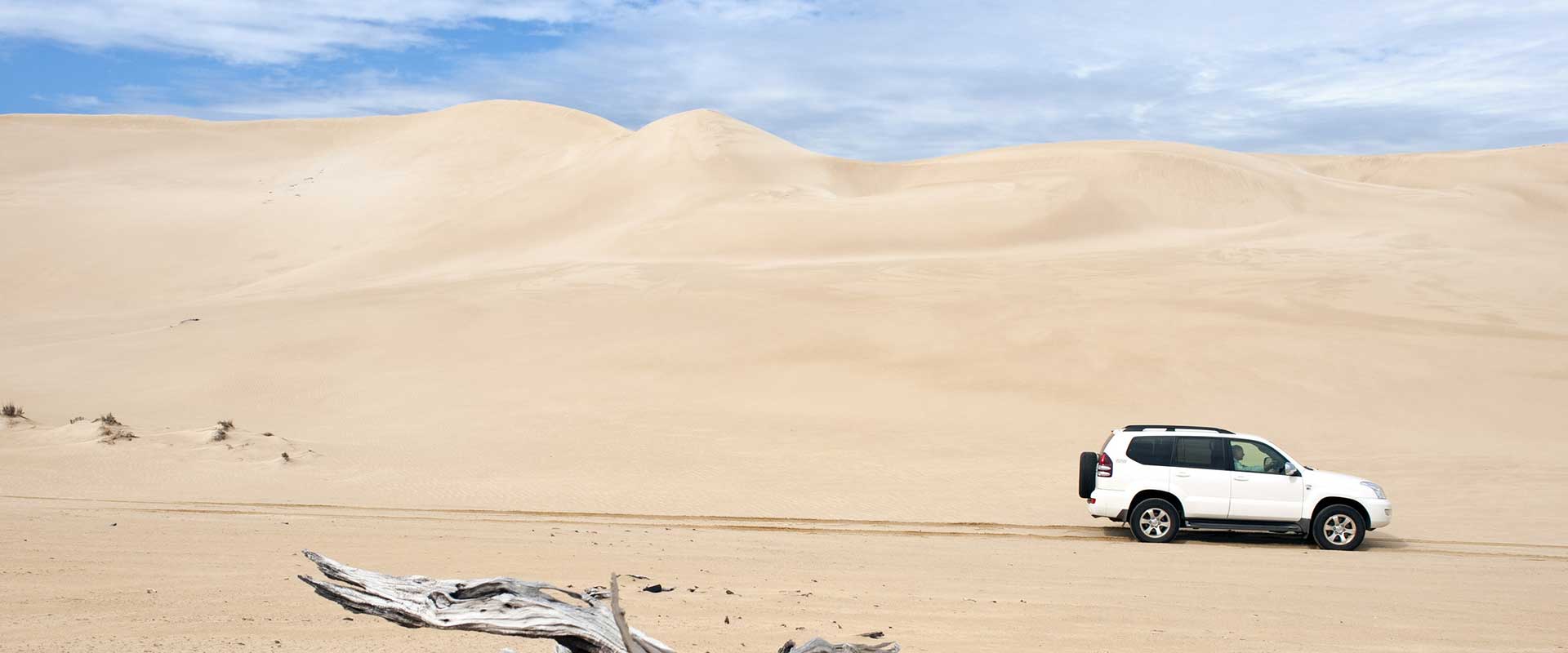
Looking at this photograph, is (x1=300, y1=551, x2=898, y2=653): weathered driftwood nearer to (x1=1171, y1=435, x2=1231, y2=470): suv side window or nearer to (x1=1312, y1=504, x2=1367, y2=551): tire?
(x1=1171, y1=435, x2=1231, y2=470): suv side window

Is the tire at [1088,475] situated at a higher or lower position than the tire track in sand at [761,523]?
higher

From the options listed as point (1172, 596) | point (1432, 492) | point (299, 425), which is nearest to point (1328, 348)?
point (1432, 492)

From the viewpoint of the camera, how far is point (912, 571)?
34.7ft

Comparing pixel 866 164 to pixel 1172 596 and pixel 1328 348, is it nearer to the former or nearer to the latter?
pixel 1328 348

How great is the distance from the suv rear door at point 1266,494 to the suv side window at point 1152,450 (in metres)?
0.70

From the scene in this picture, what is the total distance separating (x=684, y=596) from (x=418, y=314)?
2334cm

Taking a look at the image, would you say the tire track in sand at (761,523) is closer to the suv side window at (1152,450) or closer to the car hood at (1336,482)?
the car hood at (1336,482)

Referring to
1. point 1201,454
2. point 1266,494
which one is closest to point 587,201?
point 1201,454

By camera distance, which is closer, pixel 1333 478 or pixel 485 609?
pixel 485 609

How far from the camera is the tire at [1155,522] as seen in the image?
42.7 feet

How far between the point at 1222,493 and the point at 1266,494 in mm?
457

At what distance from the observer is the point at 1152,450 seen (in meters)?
13.3

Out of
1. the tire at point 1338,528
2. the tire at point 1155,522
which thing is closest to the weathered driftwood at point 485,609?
the tire at point 1155,522

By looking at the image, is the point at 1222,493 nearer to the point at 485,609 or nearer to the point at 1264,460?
the point at 1264,460
